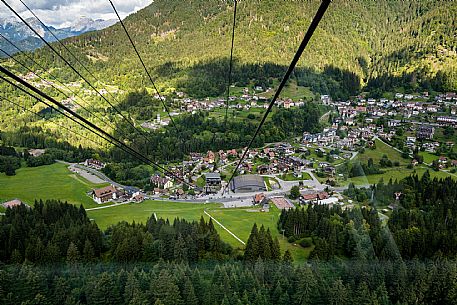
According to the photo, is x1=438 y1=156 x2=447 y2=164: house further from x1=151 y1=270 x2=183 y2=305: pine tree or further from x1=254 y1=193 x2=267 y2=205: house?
Answer: x1=151 y1=270 x2=183 y2=305: pine tree

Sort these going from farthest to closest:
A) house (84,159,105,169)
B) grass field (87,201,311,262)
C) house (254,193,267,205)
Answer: house (84,159,105,169), house (254,193,267,205), grass field (87,201,311,262)

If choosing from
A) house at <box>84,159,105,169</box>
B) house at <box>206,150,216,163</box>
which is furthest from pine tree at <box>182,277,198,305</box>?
house at <box>84,159,105,169</box>

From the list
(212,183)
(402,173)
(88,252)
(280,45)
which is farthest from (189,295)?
(280,45)

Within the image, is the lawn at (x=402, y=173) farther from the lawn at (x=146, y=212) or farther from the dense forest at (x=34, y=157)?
the dense forest at (x=34, y=157)

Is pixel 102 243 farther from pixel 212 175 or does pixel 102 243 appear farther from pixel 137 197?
pixel 212 175

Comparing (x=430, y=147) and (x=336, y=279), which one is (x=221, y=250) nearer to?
(x=336, y=279)

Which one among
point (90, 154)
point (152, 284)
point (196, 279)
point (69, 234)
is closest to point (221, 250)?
point (196, 279)
